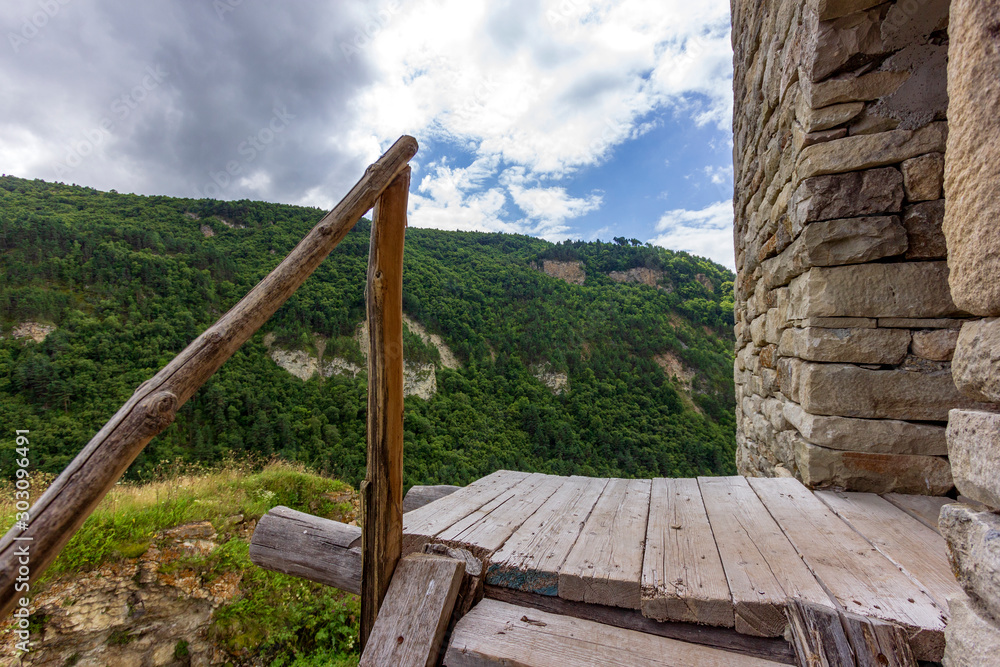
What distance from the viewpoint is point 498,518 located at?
1733mm

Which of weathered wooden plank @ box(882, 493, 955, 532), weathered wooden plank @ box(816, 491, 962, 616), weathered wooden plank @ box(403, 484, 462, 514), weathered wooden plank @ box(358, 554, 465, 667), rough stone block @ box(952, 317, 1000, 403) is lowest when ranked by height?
weathered wooden plank @ box(403, 484, 462, 514)

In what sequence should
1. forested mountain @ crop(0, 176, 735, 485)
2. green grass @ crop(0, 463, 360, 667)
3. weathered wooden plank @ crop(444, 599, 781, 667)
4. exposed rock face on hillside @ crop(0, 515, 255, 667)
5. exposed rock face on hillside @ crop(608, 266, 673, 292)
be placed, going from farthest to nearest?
exposed rock face on hillside @ crop(608, 266, 673, 292), forested mountain @ crop(0, 176, 735, 485), green grass @ crop(0, 463, 360, 667), exposed rock face on hillside @ crop(0, 515, 255, 667), weathered wooden plank @ crop(444, 599, 781, 667)

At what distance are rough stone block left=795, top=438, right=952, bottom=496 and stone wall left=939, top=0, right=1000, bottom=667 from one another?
3.83ft

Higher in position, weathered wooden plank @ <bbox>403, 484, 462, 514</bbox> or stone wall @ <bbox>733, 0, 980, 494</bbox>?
stone wall @ <bbox>733, 0, 980, 494</bbox>

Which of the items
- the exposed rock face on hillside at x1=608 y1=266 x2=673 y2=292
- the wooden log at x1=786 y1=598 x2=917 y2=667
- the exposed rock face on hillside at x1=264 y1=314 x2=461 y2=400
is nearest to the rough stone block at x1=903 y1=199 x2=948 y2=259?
the wooden log at x1=786 y1=598 x2=917 y2=667

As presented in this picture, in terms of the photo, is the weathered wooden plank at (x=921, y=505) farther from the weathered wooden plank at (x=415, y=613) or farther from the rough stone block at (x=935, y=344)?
the weathered wooden plank at (x=415, y=613)

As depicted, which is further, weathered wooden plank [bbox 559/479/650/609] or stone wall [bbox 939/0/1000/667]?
weathered wooden plank [bbox 559/479/650/609]

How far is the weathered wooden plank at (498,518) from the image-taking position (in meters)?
1.48

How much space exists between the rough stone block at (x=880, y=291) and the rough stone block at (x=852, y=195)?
0.24m

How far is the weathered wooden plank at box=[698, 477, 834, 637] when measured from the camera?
41.9 inches

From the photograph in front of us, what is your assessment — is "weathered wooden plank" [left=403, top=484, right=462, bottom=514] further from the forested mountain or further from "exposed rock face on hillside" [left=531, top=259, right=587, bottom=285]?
"exposed rock face on hillside" [left=531, top=259, right=587, bottom=285]

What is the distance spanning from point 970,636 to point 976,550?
0.53 ft

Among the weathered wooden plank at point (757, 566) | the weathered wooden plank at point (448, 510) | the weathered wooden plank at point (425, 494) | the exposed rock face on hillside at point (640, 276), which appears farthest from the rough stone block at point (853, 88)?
the exposed rock face on hillside at point (640, 276)

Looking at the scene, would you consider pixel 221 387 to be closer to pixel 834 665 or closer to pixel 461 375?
pixel 461 375
